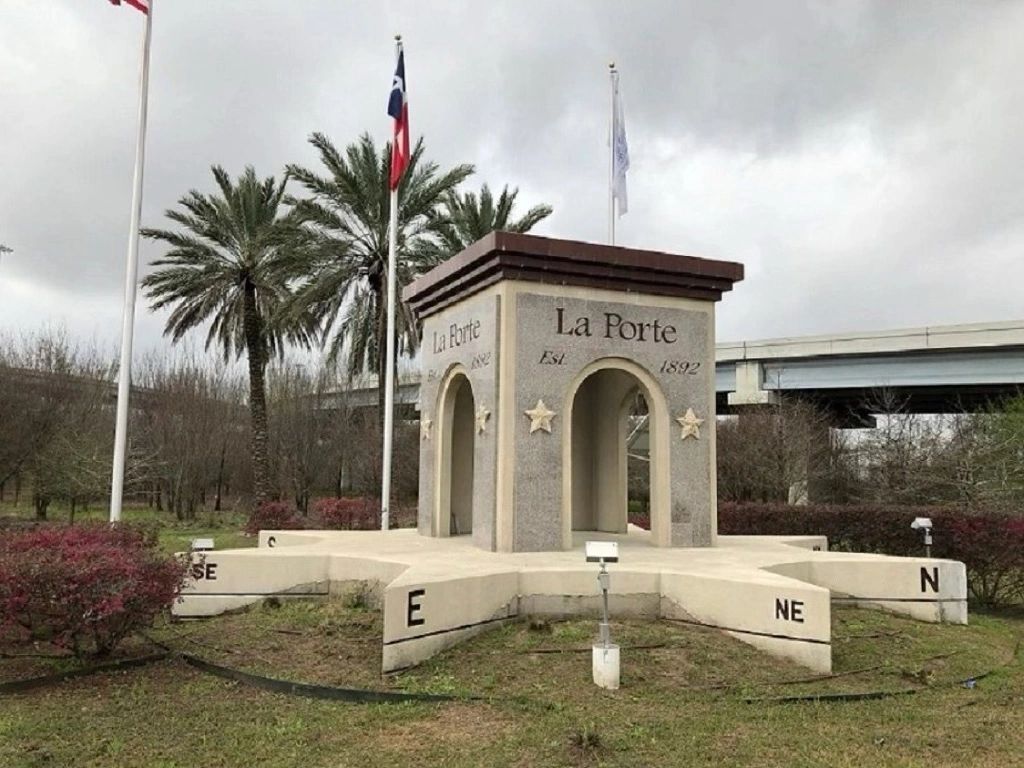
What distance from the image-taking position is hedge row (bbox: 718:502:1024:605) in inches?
476

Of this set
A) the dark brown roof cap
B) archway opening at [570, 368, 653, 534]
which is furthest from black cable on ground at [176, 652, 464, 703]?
archway opening at [570, 368, 653, 534]

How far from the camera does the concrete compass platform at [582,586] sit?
7.44m

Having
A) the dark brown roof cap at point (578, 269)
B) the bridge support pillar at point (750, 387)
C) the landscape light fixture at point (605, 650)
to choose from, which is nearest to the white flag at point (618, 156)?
the dark brown roof cap at point (578, 269)

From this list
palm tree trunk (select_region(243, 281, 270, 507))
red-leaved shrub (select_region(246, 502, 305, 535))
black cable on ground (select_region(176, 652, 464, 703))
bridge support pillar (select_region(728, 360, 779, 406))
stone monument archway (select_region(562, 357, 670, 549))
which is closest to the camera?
black cable on ground (select_region(176, 652, 464, 703))

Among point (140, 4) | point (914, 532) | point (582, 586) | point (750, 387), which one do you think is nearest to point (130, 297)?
point (140, 4)

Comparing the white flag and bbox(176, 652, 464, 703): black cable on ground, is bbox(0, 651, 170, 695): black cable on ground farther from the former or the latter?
the white flag

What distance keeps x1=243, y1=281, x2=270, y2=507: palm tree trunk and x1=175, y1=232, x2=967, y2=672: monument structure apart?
11.0 meters

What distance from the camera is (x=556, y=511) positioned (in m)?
11.0

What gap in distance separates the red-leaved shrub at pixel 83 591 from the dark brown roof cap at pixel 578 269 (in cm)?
541

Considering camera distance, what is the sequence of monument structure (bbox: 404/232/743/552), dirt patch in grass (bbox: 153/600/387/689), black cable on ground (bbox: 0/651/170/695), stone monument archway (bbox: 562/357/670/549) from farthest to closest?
stone monument archway (bbox: 562/357/670/549) → monument structure (bbox: 404/232/743/552) → dirt patch in grass (bbox: 153/600/387/689) → black cable on ground (bbox: 0/651/170/695)

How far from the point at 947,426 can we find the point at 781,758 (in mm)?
27418

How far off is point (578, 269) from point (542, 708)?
21.0ft

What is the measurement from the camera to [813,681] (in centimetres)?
711

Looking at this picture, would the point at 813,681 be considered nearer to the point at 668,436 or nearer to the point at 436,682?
the point at 436,682
